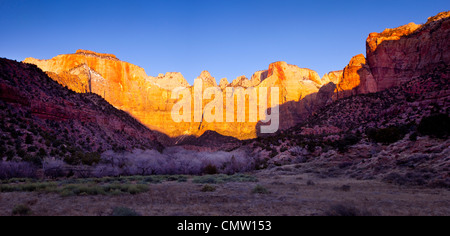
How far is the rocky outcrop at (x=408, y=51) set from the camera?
2168 inches

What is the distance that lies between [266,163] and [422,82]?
92.5ft

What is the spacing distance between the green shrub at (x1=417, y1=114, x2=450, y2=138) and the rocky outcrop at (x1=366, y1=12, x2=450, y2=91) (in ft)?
138

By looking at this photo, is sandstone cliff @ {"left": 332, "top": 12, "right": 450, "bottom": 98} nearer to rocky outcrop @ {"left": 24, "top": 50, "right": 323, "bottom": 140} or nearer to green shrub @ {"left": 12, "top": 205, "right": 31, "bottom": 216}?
rocky outcrop @ {"left": 24, "top": 50, "right": 323, "bottom": 140}

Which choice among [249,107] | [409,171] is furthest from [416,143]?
[249,107]

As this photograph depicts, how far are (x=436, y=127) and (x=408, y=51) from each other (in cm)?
5291

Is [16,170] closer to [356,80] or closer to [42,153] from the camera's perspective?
[42,153]

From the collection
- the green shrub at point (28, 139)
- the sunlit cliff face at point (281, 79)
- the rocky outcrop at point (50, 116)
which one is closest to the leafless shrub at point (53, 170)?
the rocky outcrop at point (50, 116)

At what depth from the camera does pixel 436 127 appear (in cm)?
1962

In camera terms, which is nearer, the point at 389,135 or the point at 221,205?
the point at 221,205

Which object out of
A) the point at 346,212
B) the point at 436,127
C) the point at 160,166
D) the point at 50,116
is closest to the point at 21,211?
the point at 346,212

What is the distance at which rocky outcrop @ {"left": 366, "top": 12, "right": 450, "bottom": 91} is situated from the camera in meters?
55.1

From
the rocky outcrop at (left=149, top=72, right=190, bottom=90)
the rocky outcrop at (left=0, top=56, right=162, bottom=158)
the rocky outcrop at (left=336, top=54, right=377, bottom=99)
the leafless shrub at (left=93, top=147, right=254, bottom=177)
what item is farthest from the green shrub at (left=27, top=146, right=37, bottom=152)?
the rocky outcrop at (left=149, top=72, right=190, bottom=90)

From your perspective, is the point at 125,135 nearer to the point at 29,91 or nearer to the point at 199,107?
the point at 29,91

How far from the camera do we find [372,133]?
27.9m
